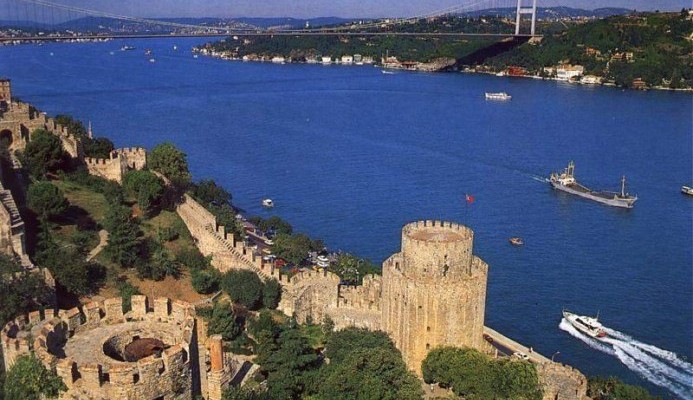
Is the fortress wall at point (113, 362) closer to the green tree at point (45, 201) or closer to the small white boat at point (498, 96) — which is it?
the green tree at point (45, 201)

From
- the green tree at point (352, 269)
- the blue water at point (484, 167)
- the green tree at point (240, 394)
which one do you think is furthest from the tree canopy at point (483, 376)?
the green tree at point (352, 269)

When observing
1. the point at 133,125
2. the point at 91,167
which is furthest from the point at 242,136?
the point at 91,167

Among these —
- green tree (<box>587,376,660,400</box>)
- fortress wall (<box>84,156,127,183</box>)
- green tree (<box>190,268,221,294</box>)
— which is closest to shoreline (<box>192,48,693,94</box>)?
fortress wall (<box>84,156,127,183</box>)

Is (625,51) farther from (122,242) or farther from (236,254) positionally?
(122,242)

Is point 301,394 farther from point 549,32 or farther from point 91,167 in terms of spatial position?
point 549,32

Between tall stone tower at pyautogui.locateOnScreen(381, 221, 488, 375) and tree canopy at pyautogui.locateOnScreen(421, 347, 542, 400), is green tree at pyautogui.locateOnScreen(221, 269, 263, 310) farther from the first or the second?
tree canopy at pyautogui.locateOnScreen(421, 347, 542, 400)

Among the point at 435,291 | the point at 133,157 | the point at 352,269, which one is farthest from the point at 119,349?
the point at 133,157
